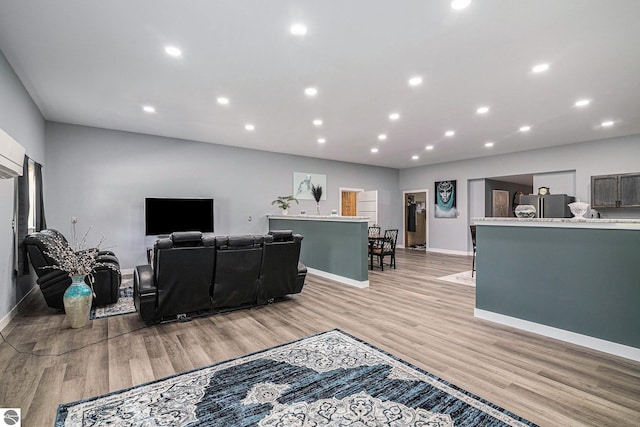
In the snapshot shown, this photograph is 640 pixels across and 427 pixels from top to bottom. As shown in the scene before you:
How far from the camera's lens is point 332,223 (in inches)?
229

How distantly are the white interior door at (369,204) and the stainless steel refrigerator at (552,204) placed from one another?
13.1 feet

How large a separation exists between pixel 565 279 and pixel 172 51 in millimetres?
4587

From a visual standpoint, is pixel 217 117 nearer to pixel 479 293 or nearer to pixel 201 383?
pixel 201 383

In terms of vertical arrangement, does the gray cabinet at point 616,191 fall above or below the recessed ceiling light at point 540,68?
below

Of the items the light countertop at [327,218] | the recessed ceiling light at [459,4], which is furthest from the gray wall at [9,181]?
the recessed ceiling light at [459,4]

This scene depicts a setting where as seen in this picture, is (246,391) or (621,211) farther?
(621,211)

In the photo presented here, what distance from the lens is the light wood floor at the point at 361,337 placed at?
2.08 m

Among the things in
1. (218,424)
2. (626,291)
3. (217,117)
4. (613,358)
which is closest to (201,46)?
(217,117)

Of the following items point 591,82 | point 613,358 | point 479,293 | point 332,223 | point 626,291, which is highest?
point 591,82

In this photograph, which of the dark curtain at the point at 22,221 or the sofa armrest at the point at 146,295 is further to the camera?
the dark curtain at the point at 22,221

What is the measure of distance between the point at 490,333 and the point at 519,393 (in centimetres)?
114

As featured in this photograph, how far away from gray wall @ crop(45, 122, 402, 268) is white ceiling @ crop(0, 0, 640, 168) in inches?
21.2

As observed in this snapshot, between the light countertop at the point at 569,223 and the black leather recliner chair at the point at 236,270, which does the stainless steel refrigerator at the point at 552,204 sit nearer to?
the light countertop at the point at 569,223

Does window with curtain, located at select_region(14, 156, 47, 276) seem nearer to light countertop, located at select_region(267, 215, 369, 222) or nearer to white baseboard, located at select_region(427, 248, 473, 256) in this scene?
light countertop, located at select_region(267, 215, 369, 222)
